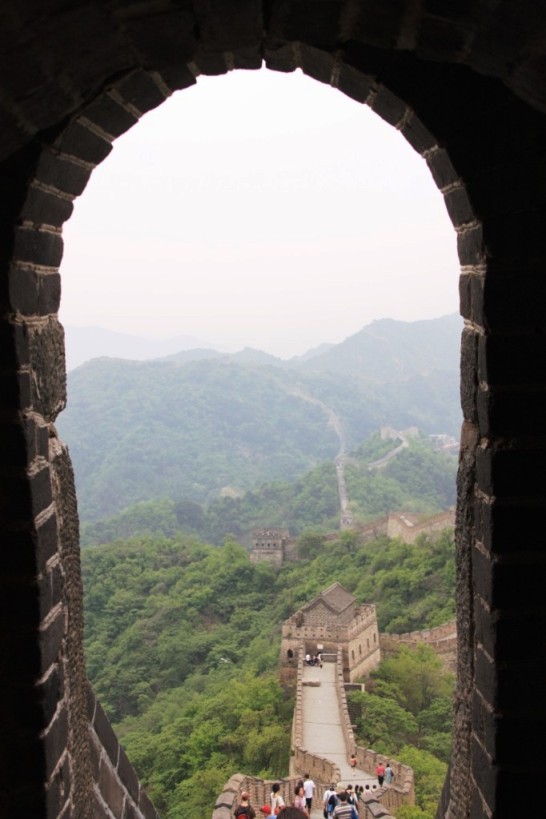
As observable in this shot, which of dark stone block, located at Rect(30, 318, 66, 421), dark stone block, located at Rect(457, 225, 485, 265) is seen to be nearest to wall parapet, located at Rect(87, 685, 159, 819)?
dark stone block, located at Rect(30, 318, 66, 421)

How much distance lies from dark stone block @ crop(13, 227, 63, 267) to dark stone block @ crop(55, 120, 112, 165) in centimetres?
20

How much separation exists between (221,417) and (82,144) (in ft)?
285

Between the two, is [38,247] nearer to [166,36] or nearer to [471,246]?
[166,36]

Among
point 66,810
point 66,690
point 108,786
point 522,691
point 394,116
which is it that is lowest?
point 108,786

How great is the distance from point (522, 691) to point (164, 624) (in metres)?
27.2

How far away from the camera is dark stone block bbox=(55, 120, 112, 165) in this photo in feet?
5.61

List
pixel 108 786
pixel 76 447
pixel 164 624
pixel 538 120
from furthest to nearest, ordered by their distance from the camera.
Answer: pixel 76 447, pixel 164 624, pixel 108 786, pixel 538 120

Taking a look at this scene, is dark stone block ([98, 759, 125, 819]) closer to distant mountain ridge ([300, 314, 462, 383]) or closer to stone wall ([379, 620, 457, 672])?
stone wall ([379, 620, 457, 672])

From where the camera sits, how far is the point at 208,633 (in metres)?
27.1

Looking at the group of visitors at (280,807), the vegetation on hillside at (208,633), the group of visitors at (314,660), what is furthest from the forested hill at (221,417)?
the group of visitors at (280,807)

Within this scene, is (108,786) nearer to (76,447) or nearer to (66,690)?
(66,690)

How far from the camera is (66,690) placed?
2.01 m

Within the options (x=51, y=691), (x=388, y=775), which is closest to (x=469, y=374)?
(x=51, y=691)

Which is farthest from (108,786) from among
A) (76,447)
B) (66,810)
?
(76,447)
